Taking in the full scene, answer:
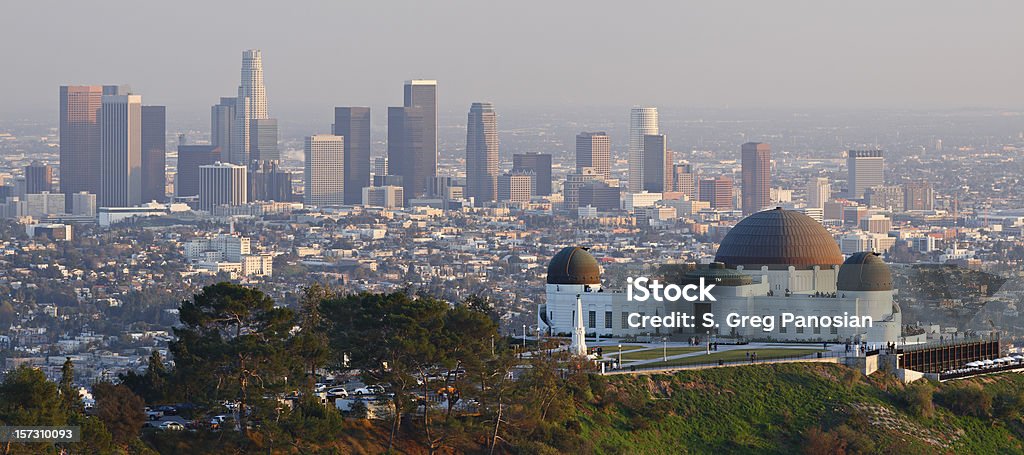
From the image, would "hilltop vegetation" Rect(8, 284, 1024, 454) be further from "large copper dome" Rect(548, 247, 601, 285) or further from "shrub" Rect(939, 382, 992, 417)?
"large copper dome" Rect(548, 247, 601, 285)

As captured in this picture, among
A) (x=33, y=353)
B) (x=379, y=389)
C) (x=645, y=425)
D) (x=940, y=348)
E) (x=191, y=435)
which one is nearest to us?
(x=191, y=435)

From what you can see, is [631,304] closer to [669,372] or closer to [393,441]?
[669,372]

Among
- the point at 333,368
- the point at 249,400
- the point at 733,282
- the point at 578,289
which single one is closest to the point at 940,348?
the point at 733,282

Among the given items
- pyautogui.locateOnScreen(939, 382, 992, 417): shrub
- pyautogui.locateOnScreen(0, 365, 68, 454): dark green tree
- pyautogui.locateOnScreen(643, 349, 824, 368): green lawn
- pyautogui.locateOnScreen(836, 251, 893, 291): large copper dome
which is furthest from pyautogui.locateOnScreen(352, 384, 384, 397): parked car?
pyautogui.locateOnScreen(836, 251, 893, 291): large copper dome

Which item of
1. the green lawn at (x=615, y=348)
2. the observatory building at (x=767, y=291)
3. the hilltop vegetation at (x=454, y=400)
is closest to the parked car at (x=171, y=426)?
the hilltop vegetation at (x=454, y=400)

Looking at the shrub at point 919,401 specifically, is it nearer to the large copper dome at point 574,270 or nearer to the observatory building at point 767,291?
the observatory building at point 767,291
